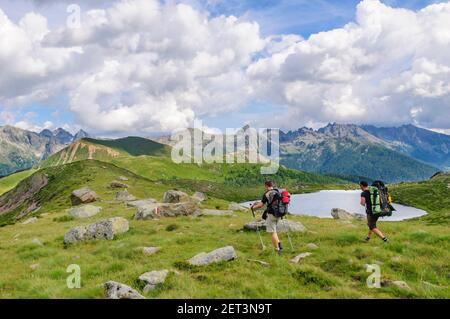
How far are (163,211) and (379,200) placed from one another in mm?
22950

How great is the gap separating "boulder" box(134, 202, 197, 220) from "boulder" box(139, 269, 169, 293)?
22.5 m

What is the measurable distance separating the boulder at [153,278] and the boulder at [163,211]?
22.5m

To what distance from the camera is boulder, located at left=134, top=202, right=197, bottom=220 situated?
37969mm

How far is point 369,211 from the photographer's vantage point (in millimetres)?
22000

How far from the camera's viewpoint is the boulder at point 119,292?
41.7 ft

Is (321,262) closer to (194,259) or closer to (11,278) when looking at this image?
(194,259)

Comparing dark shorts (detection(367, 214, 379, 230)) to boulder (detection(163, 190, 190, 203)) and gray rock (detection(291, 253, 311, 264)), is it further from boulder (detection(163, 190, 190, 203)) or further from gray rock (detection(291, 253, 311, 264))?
boulder (detection(163, 190, 190, 203))

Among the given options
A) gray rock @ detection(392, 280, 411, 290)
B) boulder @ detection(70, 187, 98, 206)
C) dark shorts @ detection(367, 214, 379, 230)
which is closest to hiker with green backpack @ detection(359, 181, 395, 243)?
dark shorts @ detection(367, 214, 379, 230)

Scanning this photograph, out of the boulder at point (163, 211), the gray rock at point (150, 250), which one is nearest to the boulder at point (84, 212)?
the boulder at point (163, 211)

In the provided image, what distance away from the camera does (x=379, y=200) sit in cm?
2188

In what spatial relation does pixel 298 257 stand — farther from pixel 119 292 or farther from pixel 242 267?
pixel 119 292

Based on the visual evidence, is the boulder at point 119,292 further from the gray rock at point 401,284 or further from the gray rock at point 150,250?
the gray rock at point 401,284
